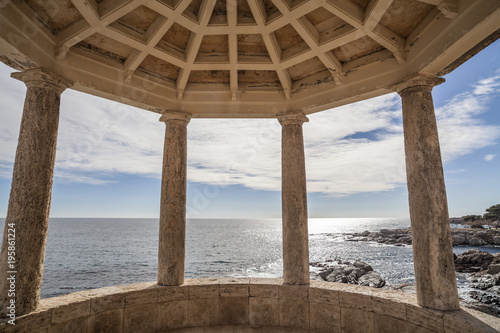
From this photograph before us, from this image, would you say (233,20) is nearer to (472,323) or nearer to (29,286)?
(29,286)

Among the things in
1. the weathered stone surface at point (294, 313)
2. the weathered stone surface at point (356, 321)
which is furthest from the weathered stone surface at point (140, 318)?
the weathered stone surface at point (356, 321)

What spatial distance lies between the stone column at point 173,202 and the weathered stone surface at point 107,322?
61.0 inches

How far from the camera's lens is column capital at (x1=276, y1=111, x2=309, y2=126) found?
10.6 metres

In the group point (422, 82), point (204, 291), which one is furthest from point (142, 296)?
point (422, 82)

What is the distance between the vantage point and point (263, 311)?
9.66 meters

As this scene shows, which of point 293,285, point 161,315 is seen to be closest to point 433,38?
point 293,285

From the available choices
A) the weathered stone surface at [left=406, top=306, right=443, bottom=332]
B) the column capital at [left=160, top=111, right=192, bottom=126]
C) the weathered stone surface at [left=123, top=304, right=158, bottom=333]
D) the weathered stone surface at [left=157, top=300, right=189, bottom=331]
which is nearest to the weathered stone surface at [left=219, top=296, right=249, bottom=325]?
the weathered stone surface at [left=157, top=300, right=189, bottom=331]

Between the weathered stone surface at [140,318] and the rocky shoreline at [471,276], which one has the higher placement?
the weathered stone surface at [140,318]

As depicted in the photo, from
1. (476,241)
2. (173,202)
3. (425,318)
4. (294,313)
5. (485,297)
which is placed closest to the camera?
(425,318)

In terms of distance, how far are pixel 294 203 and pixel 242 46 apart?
563cm

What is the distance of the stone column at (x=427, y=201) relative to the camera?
7148 millimetres

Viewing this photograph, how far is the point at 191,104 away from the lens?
11.0 meters

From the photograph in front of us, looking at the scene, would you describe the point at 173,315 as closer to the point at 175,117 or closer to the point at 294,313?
the point at 294,313

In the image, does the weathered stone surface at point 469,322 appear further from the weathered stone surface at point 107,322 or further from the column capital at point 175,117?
the column capital at point 175,117
